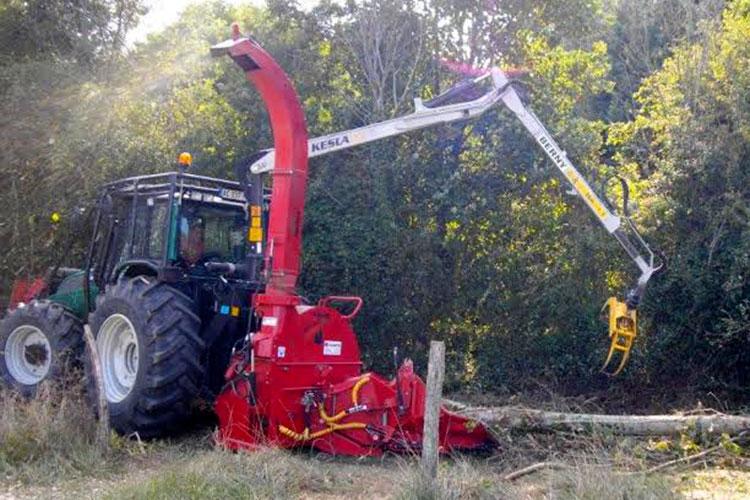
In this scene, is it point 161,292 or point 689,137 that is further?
point 689,137

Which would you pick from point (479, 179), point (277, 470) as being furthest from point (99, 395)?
point (479, 179)

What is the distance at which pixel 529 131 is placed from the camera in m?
9.57

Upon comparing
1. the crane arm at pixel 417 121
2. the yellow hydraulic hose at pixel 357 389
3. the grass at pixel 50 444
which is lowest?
the grass at pixel 50 444

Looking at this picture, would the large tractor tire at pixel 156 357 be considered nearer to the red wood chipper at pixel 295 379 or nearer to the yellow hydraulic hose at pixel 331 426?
the red wood chipper at pixel 295 379

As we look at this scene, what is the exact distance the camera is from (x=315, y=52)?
1420 cm

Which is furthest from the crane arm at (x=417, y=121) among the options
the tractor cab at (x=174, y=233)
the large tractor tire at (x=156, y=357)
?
the large tractor tire at (x=156, y=357)

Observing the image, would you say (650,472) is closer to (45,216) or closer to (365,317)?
(365,317)

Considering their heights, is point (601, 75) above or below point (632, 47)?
below

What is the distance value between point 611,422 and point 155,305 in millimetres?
4328

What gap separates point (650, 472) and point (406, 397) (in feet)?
7.30

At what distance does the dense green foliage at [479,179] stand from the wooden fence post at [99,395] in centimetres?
453

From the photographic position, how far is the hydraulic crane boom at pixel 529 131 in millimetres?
8797

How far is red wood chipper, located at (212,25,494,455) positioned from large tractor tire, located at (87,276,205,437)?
41 cm

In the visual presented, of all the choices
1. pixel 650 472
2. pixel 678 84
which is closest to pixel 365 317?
pixel 678 84
